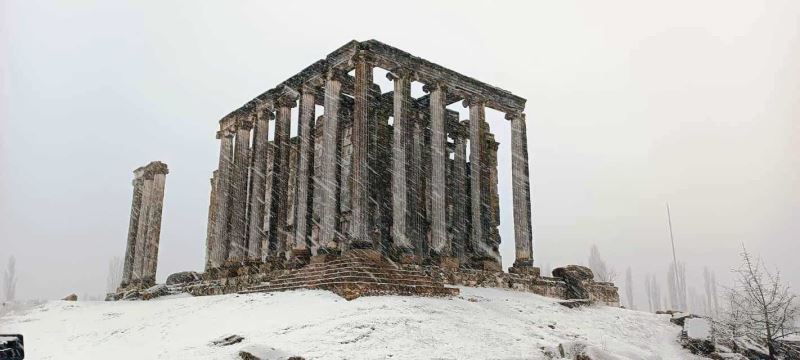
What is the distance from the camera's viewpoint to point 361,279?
16.5m

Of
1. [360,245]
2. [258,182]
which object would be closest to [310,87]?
[258,182]

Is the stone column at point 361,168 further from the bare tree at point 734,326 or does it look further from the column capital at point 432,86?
the bare tree at point 734,326

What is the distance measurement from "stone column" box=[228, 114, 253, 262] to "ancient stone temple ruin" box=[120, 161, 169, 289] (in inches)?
306

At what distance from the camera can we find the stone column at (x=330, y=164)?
20031 millimetres

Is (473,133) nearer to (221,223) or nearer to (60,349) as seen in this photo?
(221,223)

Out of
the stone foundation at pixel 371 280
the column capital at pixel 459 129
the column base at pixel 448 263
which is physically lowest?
the stone foundation at pixel 371 280

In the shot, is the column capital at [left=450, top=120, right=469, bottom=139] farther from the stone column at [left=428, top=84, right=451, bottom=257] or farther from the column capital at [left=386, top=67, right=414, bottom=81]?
the column capital at [left=386, top=67, right=414, bottom=81]

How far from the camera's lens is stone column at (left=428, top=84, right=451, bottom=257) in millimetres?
21734

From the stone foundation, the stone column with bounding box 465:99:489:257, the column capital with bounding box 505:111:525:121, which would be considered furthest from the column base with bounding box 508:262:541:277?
the column capital with bounding box 505:111:525:121

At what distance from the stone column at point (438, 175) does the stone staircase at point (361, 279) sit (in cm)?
279

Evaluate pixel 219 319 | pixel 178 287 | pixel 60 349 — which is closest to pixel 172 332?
pixel 219 319

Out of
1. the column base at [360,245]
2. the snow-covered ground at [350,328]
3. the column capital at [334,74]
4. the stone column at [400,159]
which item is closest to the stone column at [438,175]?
the stone column at [400,159]

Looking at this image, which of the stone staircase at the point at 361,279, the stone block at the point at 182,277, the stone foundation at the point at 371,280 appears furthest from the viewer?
the stone block at the point at 182,277

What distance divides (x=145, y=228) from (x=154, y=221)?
1.08 meters
